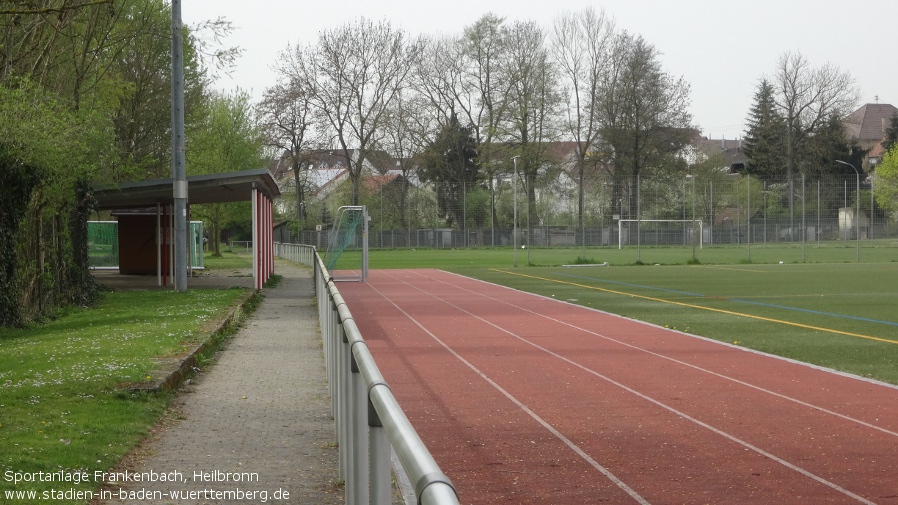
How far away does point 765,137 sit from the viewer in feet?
274

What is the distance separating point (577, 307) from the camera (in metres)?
21.2

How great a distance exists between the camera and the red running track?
6352mm

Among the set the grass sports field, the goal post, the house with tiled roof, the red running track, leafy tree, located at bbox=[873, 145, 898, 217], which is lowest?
the grass sports field

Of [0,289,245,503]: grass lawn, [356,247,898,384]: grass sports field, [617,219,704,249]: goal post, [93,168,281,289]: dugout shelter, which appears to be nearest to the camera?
[0,289,245,503]: grass lawn

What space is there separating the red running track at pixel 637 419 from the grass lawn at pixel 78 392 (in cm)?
219

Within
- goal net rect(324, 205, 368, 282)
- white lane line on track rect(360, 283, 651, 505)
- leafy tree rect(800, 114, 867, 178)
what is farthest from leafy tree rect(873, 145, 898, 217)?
white lane line on track rect(360, 283, 651, 505)

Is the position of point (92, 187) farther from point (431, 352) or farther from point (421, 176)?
point (421, 176)

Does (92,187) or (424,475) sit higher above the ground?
(92,187)

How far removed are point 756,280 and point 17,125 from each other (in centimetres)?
2271

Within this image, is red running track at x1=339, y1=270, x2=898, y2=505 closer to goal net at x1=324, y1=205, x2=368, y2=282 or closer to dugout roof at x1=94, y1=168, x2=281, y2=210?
dugout roof at x1=94, y1=168, x2=281, y2=210

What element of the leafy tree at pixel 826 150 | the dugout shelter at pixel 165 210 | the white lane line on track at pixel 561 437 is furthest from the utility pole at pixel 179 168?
the leafy tree at pixel 826 150

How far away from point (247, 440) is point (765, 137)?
266ft

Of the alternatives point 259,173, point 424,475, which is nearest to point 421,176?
point 259,173

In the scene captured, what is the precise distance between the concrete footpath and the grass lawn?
25 centimetres
